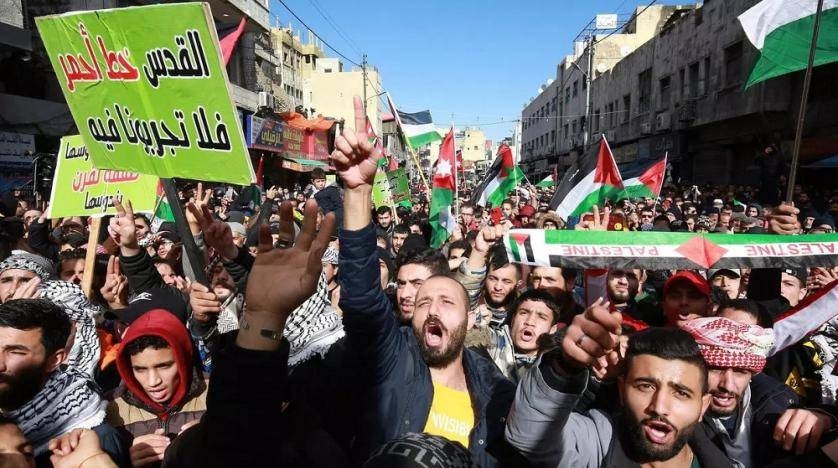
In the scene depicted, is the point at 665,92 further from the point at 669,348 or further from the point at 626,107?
the point at 669,348

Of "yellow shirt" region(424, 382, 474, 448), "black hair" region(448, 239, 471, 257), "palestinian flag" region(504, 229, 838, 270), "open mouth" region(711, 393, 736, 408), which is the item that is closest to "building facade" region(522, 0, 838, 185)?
"black hair" region(448, 239, 471, 257)

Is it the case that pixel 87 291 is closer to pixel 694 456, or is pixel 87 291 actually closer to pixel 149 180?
pixel 149 180

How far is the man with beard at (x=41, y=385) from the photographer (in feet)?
6.81

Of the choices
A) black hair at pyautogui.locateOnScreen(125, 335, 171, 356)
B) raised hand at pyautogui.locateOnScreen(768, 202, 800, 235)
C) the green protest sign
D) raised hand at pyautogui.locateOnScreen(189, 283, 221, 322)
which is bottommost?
black hair at pyautogui.locateOnScreen(125, 335, 171, 356)

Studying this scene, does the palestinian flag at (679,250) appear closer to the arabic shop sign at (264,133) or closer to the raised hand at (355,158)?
the raised hand at (355,158)

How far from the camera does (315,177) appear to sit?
8.77 metres

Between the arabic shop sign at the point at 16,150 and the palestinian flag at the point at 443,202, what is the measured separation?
1188cm

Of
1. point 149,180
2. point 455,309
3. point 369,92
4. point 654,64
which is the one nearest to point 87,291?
point 149,180

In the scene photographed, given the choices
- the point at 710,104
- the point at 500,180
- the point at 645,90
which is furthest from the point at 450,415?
the point at 645,90

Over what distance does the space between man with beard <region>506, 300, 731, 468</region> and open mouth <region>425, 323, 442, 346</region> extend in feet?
2.17

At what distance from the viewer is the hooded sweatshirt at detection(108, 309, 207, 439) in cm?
236

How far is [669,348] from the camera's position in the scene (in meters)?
2.09

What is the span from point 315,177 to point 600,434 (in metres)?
7.32

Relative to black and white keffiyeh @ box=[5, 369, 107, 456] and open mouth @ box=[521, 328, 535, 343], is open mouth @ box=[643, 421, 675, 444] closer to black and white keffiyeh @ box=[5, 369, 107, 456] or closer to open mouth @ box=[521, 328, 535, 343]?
open mouth @ box=[521, 328, 535, 343]
